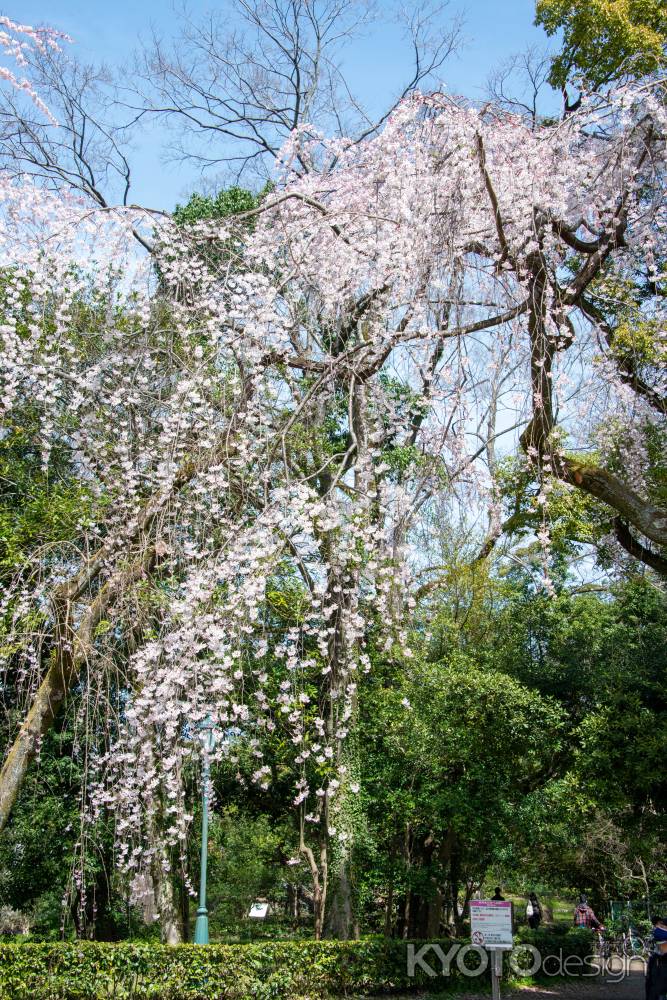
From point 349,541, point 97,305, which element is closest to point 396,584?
point 349,541

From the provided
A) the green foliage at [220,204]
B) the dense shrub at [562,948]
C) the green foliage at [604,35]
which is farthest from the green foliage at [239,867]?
the green foliage at [604,35]

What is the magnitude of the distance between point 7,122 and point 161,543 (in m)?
5.30

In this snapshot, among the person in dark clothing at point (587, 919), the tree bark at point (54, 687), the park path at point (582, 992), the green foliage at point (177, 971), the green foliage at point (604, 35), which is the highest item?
the green foliage at point (604, 35)

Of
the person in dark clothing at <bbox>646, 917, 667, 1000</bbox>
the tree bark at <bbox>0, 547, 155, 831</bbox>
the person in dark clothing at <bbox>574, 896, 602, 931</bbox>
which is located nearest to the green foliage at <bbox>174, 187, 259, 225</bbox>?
the tree bark at <bbox>0, 547, 155, 831</bbox>

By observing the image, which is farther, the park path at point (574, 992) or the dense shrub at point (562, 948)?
the dense shrub at point (562, 948)

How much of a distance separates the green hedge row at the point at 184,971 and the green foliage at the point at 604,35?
8.01 m

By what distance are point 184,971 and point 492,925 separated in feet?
9.95

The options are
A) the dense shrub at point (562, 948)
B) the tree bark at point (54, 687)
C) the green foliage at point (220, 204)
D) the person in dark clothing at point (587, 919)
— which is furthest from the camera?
the person in dark clothing at point (587, 919)

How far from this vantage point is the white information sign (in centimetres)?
611

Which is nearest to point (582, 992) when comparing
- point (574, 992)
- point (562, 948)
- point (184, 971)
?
point (574, 992)

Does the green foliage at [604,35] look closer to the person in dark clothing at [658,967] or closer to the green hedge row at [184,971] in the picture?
the person in dark clothing at [658,967]

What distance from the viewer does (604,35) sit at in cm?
712

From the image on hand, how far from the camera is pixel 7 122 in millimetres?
7773

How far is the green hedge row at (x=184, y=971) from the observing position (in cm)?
731
